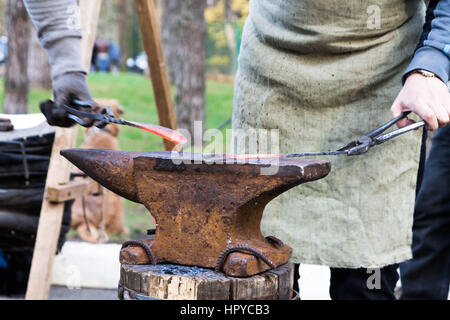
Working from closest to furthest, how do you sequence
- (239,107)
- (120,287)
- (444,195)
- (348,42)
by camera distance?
(120,287) < (348,42) < (239,107) < (444,195)

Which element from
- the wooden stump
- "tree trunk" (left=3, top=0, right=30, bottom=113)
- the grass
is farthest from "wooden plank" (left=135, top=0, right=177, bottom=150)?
"tree trunk" (left=3, top=0, right=30, bottom=113)

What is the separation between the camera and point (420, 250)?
12.2 ft

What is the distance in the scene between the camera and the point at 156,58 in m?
3.48

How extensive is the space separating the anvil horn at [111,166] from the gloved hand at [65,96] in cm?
18

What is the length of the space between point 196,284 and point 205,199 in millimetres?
252

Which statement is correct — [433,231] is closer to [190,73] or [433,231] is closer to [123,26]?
[190,73]

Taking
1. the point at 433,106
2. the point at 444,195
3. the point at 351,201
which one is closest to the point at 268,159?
the point at 433,106

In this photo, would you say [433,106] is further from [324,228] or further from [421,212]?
[421,212]

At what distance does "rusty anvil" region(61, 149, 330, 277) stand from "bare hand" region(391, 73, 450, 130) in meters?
0.34

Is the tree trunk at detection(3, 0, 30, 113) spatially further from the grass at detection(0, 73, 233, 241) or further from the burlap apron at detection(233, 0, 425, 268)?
the burlap apron at detection(233, 0, 425, 268)

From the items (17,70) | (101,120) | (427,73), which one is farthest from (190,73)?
(427,73)

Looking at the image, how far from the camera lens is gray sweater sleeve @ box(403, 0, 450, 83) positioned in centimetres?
202
